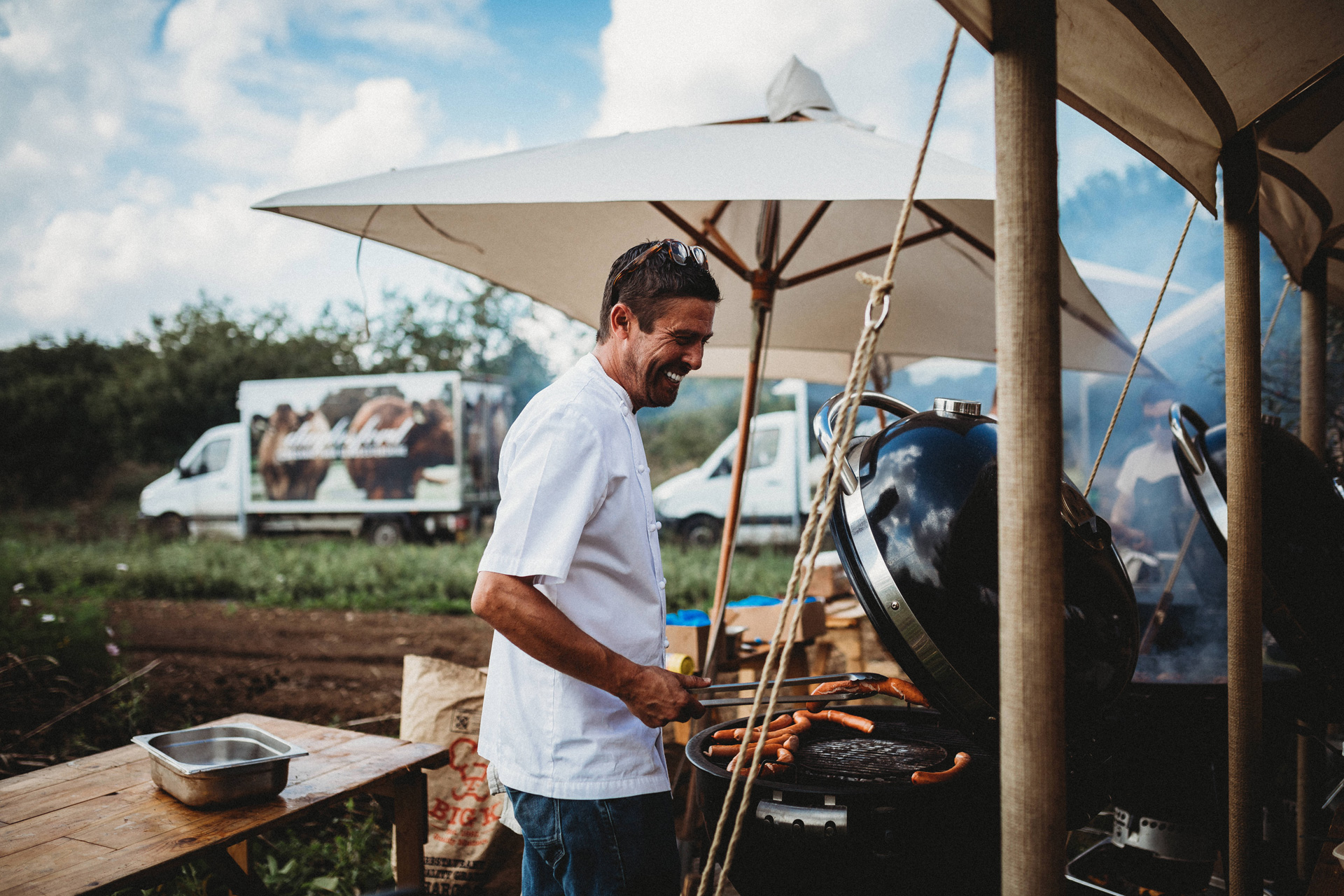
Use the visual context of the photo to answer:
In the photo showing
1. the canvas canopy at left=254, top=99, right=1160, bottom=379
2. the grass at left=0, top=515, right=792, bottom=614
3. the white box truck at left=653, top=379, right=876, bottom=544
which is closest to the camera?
the canvas canopy at left=254, top=99, right=1160, bottom=379

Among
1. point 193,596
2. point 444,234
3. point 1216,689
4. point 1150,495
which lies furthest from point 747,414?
point 193,596

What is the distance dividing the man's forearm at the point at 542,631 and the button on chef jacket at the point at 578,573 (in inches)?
1.2

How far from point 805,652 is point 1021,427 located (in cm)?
353

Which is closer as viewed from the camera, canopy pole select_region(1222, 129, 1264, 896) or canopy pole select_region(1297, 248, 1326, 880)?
canopy pole select_region(1222, 129, 1264, 896)

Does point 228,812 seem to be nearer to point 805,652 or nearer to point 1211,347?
point 805,652

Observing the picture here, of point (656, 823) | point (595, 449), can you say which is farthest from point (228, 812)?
point (595, 449)

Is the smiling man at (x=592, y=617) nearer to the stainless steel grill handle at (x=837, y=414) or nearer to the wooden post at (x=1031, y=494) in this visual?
the stainless steel grill handle at (x=837, y=414)

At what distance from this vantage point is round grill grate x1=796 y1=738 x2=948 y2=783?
5.15 feet

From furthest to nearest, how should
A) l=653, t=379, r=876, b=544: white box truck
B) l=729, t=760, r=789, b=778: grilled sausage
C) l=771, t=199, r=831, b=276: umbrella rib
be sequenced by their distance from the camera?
l=653, t=379, r=876, b=544: white box truck, l=771, t=199, r=831, b=276: umbrella rib, l=729, t=760, r=789, b=778: grilled sausage

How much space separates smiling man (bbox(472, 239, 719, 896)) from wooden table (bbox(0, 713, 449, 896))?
0.73m

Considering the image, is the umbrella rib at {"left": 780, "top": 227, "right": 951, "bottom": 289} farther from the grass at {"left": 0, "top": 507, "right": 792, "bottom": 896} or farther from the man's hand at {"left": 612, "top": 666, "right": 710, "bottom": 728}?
the grass at {"left": 0, "top": 507, "right": 792, "bottom": 896}

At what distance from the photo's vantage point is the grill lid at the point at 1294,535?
82.3 inches

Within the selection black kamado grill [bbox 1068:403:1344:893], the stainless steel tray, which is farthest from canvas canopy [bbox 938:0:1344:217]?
the stainless steel tray

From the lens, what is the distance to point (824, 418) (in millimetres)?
1769
